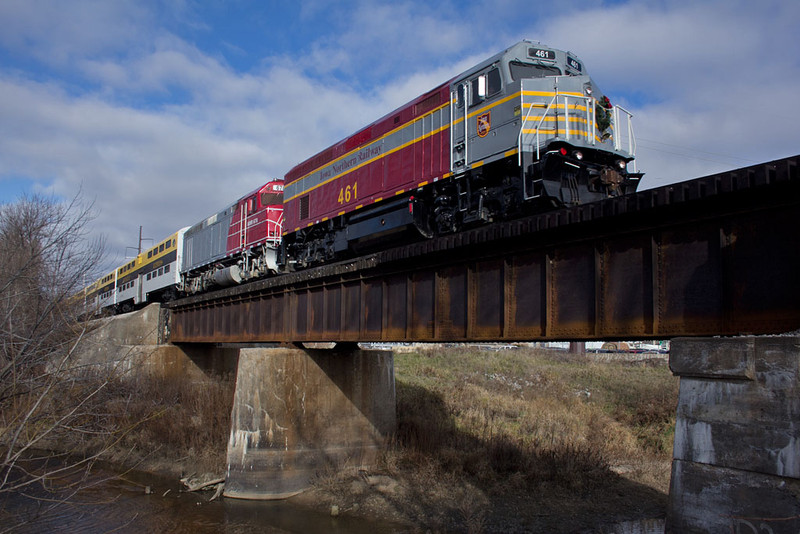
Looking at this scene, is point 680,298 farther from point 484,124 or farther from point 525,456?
point 525,456

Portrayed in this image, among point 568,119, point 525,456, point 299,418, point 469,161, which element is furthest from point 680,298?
point 299,418

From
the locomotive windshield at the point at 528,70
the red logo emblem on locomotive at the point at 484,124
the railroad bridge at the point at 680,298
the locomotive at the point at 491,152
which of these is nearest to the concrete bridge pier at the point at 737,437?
the railroad bridge at the point at 680,298

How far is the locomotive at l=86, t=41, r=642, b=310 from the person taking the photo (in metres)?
11.4

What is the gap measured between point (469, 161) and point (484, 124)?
2.95 feet

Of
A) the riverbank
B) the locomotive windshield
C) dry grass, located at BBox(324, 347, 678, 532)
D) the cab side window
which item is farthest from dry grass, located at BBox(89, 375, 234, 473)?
the locomotive windshield

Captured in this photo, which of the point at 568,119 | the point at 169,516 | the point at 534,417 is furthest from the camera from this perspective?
the point at 534,417

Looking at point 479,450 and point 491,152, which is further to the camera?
point 479,450

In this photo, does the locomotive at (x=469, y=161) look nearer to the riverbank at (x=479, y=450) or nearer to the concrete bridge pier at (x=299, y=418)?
the concrete bridge pier at (x=299, y=418)

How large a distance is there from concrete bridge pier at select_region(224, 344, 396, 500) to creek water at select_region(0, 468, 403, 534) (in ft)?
2.61

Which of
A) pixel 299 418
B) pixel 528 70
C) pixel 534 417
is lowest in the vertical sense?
pixel 534 417

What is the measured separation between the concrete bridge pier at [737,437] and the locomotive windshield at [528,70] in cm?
769

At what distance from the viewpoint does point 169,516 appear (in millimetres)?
14125

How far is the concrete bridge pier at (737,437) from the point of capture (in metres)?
6.02

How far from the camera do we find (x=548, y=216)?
902cm
